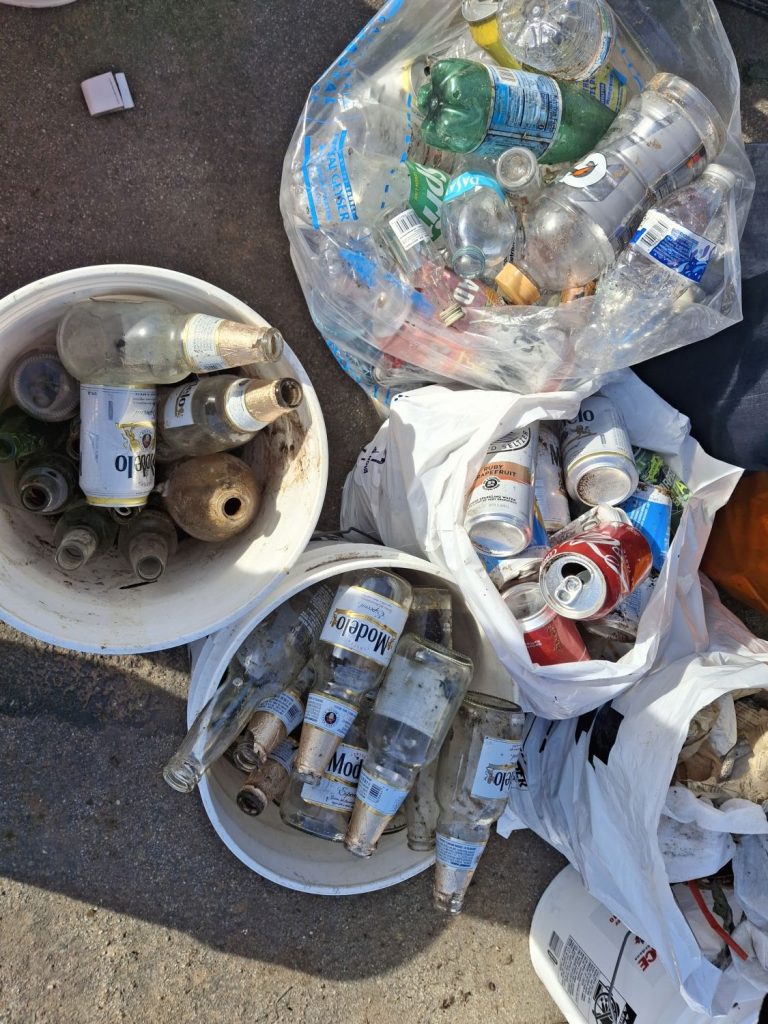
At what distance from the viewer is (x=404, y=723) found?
1.19 m

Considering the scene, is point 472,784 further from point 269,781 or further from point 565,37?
point 565,37

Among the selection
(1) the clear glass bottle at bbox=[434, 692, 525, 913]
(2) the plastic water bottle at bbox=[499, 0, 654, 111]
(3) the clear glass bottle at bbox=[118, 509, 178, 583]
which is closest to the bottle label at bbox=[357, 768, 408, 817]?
(1) the clear glass bottle at bbox=[434, 692, 525, 913]

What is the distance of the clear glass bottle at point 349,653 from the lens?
1.12 m

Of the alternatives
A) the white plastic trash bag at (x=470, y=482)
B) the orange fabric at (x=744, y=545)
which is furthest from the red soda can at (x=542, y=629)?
the orange fabric at (x=744, y=545)

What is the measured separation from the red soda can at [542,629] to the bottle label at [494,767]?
15cm

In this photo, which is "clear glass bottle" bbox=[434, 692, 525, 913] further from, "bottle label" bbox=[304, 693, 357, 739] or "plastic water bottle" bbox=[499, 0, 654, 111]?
"plastic water bottle" bbox=[499, 0, 654, 111]

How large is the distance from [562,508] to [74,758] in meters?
1.03

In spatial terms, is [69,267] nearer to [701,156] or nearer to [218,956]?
[701,156]

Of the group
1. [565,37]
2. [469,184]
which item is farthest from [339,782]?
[565,37]

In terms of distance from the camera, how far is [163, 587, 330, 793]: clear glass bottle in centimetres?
113

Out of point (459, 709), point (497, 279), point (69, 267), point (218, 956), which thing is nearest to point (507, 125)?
point (497, 279)

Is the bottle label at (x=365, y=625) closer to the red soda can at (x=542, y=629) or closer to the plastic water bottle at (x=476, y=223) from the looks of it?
the red soda can at (x=542, y=629)

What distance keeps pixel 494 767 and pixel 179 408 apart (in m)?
0.75

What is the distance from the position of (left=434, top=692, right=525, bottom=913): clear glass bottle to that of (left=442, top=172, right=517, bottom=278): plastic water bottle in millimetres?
742
